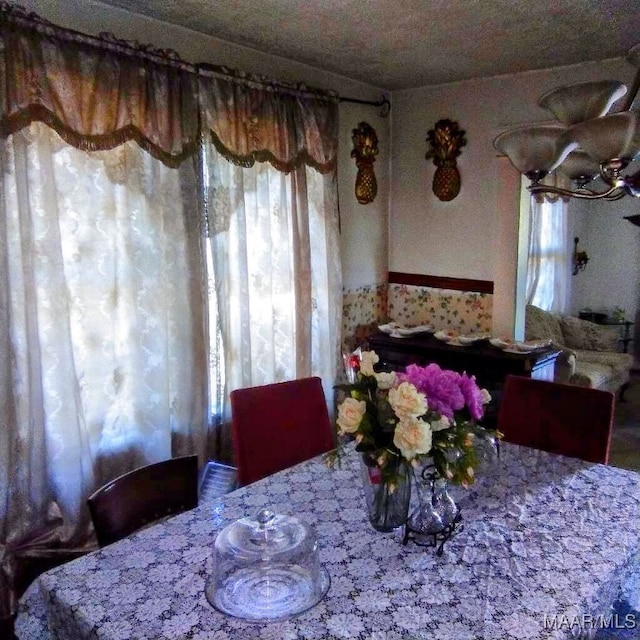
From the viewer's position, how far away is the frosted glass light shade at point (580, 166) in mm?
1856

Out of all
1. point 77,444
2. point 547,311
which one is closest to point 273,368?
point 77,444

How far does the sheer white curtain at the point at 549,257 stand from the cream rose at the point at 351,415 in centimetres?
412

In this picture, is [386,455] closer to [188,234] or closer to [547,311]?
[188,234]

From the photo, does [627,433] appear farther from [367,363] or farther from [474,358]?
[367,363]

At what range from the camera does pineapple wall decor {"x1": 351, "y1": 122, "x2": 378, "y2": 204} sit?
3.54 metres

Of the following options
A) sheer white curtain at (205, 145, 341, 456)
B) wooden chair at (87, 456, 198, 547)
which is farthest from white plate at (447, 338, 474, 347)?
wooden chair at (87, 456, 198, 547)

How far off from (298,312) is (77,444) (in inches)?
50.3

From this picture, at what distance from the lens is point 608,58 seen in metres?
2.91

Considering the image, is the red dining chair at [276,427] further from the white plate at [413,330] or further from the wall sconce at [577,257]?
the wall sconce at [577,257]

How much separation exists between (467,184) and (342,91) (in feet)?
2.98

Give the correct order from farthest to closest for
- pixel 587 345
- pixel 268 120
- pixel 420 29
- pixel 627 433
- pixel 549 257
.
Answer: pixel 549 257, pixel 587 345, pixel 627 433, pixel 268 120, pixel 420 29

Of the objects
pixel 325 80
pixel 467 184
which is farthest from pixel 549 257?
pixel 325 80

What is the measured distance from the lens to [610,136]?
1.35 m

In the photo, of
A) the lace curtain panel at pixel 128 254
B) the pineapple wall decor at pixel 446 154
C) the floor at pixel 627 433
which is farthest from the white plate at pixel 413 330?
the floor at pixel 627 433
